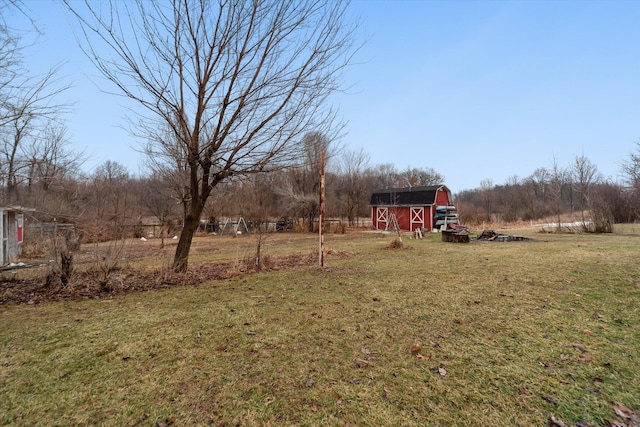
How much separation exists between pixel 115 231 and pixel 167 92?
3.45m

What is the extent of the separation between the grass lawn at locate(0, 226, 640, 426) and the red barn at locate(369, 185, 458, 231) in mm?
18456

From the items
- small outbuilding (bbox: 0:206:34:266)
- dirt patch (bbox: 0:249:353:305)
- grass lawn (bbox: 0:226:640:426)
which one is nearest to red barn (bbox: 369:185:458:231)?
dirt patch (bbox: 0:249:353:305)

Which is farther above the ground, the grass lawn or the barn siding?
the barn siding

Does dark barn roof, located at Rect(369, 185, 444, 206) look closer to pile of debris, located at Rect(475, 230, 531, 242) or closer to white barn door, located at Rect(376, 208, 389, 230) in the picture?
white barn door, located at Rect(376, 208, 389, 230)

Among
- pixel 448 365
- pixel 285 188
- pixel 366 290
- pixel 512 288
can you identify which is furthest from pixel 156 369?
pixel 285 188

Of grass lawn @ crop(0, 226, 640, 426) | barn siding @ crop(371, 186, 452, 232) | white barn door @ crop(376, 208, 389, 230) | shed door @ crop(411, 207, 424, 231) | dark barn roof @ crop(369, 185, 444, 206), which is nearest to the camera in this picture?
grass lawn @ crop(0, 226, 640, 426)

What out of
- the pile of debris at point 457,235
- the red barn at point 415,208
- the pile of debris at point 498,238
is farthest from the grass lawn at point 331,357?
the red barn at point 415,208

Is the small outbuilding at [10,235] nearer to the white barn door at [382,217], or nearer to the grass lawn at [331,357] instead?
the grass lawn at [331,357]

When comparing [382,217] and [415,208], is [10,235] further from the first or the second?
[415,208]

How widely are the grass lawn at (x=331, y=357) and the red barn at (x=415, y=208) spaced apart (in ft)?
60.5

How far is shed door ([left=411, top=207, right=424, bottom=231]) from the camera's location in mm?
24312

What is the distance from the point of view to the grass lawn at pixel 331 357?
219 centimetres

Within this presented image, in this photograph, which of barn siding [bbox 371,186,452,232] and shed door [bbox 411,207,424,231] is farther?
shed door [bbox 411,207,424,231]

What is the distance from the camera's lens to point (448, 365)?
2838 mm
